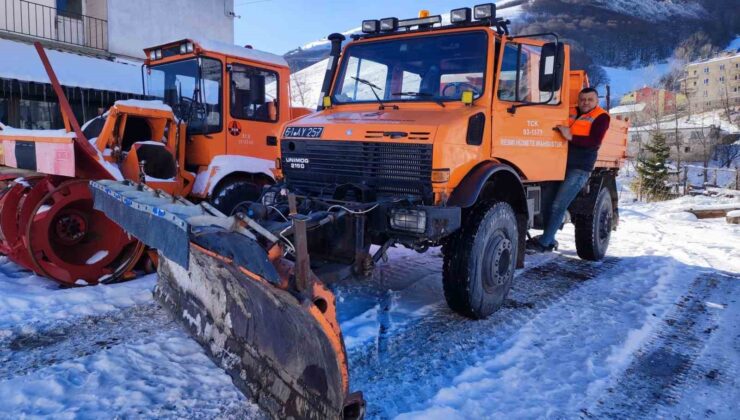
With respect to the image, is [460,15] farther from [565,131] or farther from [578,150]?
[578,150]

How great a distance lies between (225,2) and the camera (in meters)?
17.3

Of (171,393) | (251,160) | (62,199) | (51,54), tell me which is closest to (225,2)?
(51,54)

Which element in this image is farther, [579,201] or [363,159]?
[579,201]

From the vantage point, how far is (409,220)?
13.1 ft

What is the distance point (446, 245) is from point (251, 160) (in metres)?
3.28

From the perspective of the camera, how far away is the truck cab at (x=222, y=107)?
21.3 ft

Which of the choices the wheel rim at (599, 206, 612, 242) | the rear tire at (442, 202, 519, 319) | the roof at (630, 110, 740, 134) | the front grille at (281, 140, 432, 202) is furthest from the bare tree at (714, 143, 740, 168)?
the front grille at (281, 140, 432, 202)

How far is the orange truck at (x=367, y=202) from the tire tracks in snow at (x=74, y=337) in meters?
0.24

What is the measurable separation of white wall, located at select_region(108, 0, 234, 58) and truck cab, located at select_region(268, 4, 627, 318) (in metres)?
11.6

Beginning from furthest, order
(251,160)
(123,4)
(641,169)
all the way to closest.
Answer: (641,169) < (123,4) < (251,160)

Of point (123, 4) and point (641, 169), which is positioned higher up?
point (123, 4)

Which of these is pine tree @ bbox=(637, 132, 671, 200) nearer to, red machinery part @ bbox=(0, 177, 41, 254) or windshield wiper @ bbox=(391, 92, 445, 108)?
windshield wiper @ bbox=(391, 92, 445, 108)

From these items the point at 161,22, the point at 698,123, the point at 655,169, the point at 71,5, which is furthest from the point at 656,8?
the point at 71,5

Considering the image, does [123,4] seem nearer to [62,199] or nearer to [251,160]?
[251,160]
